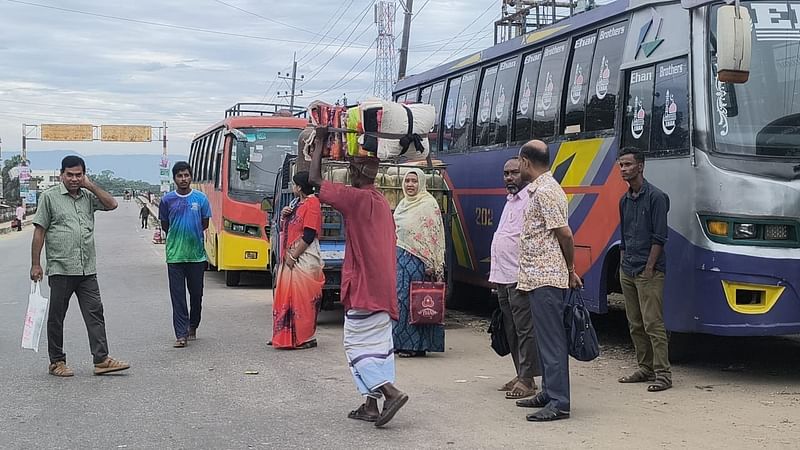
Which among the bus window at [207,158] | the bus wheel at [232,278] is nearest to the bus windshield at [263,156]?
the bus wheel at [232,278]

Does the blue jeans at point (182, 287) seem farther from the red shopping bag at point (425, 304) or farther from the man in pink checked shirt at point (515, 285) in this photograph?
the man in pink checked shirt at point (515, 285)

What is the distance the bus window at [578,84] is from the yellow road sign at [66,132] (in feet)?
217

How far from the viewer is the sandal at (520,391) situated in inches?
297

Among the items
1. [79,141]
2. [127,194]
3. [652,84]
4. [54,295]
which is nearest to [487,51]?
[652,84]

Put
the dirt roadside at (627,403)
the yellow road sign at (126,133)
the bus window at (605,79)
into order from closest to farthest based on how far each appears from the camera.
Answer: the dirt roadside at (627,403) → the bus window at (605,79) → the yellow road sign at (126,133)

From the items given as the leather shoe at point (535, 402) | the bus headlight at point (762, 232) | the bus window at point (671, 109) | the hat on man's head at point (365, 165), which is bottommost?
the leather shoe at point (535, 402)

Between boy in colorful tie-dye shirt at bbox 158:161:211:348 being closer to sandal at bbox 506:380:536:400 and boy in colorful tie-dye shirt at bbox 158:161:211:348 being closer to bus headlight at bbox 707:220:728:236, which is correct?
sandal at bbox 506:380:536:400

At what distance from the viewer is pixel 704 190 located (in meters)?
7.88

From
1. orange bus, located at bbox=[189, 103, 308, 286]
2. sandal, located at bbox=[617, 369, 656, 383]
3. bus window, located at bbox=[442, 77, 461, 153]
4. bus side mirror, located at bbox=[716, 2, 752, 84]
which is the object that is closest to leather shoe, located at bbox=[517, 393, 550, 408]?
sandal, located at bbox=[617, 369, 656, 383]

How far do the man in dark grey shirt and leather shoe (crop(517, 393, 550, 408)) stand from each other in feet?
3.73

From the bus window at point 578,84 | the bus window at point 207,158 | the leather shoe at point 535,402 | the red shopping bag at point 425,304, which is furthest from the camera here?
the bus window at point 207,158

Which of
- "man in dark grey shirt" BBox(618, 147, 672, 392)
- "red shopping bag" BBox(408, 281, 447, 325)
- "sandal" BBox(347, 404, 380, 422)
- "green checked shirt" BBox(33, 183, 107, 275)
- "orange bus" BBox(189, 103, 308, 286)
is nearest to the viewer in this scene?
"sandal" BBox(347, 404, 380, 422)

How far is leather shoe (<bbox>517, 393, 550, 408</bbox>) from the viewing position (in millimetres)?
7148

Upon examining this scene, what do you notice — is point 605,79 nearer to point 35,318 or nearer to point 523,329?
point 523,329
